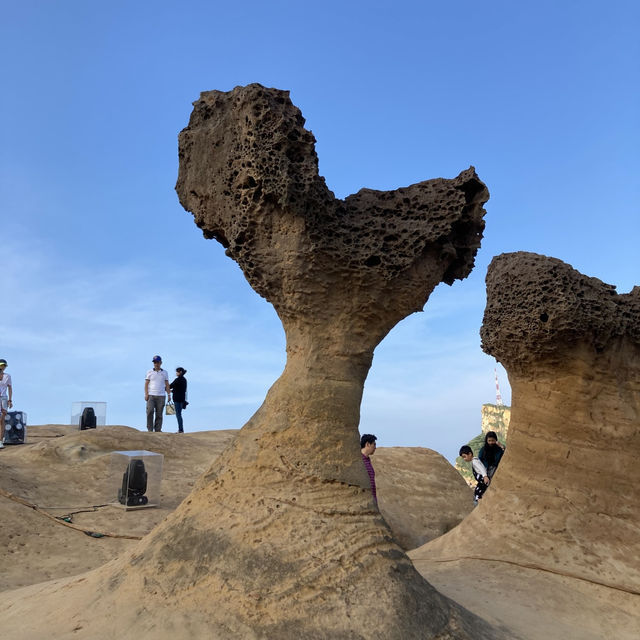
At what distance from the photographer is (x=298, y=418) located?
11.1 ft

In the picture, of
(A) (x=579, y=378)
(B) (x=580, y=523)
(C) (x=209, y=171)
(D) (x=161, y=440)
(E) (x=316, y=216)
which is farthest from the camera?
(D) (x=161, y=440)

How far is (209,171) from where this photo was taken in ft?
12.7

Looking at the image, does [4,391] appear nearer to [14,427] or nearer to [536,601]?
[14,427]

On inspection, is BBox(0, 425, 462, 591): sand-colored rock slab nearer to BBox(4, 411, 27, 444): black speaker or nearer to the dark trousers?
BBox(4, 411, 27, 444): black speaker

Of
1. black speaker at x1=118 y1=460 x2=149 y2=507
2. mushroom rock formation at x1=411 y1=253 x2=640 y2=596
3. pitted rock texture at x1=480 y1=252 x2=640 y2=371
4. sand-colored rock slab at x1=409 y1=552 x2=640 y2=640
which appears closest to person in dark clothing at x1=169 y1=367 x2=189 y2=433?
black speaker at x1=118 y1=460 x2=149 y2=507

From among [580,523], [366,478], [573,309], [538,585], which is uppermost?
[573,309]

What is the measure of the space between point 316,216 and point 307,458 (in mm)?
1338

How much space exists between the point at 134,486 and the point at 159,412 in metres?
3.62

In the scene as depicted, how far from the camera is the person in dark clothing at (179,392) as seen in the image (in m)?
11.8

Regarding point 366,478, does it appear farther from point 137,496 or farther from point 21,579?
point 137,496

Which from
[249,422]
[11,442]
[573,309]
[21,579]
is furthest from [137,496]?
[573,309]

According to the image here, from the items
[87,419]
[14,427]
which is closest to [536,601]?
[14,427]

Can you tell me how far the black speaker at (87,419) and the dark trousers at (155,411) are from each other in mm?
1420

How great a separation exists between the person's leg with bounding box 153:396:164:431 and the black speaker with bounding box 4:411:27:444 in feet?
7.57
